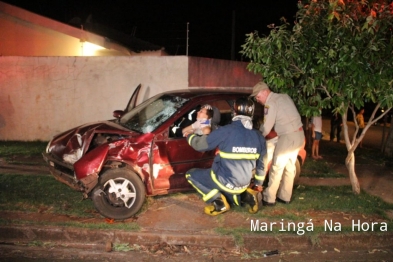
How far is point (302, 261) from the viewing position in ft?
15.4

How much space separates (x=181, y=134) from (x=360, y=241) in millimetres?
2740

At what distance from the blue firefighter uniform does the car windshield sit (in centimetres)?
102

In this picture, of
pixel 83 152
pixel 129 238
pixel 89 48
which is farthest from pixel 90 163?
pixel 89 48

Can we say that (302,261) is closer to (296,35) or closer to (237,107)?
(237,107)

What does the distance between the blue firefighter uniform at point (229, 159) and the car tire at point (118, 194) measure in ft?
2.49

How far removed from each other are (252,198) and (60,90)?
6654 mm

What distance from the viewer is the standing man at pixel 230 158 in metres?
4.93

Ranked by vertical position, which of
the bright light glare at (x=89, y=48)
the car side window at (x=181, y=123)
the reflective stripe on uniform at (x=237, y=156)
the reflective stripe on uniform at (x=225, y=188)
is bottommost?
the reflective stripe on uniform at (x=225, y=188)

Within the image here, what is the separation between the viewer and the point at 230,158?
16.4ft

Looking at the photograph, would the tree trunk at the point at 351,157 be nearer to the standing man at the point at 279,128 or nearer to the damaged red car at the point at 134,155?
the standing man at the point at 279,128

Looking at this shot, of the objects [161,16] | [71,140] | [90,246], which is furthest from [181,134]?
[161,16]

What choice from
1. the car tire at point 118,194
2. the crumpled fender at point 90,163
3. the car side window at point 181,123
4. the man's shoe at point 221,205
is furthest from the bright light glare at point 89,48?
the man's shoe at point 221,205

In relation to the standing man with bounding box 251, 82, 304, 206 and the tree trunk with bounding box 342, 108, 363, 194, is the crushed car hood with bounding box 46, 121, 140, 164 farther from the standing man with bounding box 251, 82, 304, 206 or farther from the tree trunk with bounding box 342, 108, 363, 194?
the tree trunk with bounding box 342, 108, 363, 194

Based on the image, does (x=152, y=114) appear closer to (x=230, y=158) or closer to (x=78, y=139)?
(x=78, y=139)
